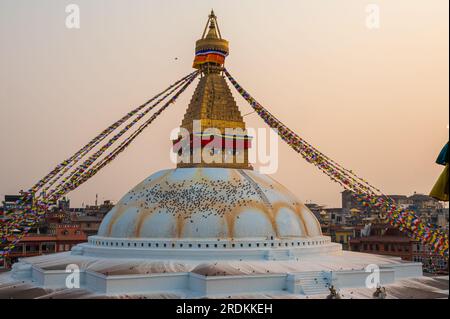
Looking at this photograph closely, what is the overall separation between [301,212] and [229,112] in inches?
234

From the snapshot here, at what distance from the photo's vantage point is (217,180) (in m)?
21.8

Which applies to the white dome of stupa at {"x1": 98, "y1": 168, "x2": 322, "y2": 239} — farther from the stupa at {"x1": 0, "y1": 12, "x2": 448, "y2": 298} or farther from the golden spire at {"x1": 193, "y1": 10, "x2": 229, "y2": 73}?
the golden spire at {"x1": 193, "y1": 10, "x2": 229, "y2": 73}

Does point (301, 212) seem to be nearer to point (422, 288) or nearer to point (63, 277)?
point (422, 288)

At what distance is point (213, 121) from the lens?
24.2m

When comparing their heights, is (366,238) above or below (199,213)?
below

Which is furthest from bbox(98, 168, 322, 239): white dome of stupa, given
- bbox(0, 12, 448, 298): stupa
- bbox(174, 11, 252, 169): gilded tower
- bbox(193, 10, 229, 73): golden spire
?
bbox(193, 10, 229, 73): golden spire

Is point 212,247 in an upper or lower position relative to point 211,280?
upper

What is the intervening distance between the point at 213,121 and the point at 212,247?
270 inches

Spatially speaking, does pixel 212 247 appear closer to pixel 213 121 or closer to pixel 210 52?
pixel 213 121

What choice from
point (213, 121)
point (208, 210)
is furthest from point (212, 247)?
point (213, 121)

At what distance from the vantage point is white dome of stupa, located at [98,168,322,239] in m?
20.0

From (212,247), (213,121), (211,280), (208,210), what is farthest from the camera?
(213,121)

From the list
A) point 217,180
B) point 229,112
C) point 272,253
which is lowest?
point 272,253
